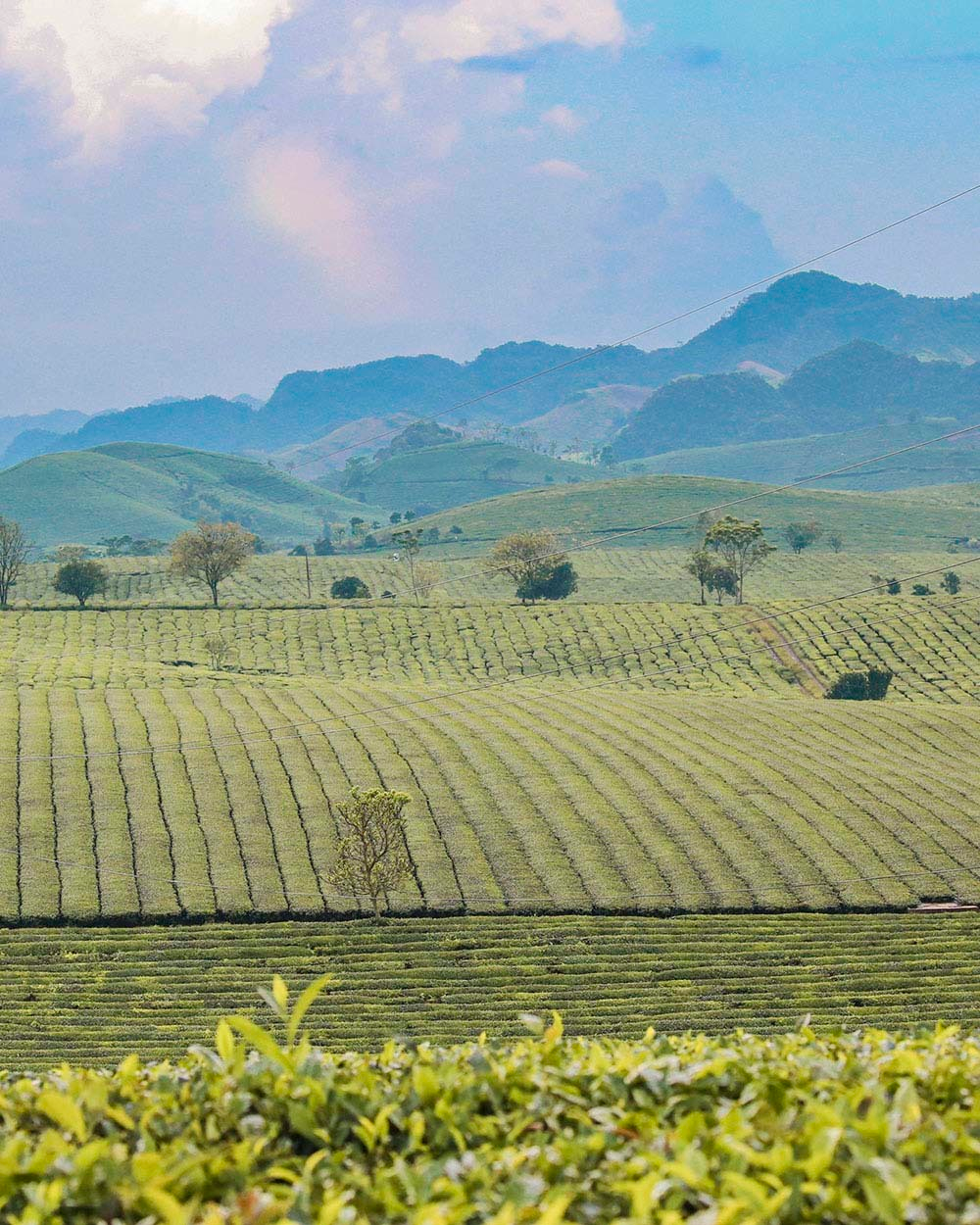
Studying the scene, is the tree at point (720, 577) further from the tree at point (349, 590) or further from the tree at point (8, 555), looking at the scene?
the tree at point (8, 555)

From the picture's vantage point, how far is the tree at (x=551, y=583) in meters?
154

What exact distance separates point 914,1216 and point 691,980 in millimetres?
38814

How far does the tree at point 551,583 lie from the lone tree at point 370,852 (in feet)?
330

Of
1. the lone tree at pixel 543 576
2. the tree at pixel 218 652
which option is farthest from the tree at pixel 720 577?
the tree at pixel 218 652

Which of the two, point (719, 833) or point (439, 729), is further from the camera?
point (439, 729)

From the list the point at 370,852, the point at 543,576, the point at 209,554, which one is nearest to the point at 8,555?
the point at 209,554

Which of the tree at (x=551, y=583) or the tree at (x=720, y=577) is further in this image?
the tree at (x=720, y=577)

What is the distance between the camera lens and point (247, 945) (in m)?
48.7

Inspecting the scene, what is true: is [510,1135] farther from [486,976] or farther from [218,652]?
[218,652]

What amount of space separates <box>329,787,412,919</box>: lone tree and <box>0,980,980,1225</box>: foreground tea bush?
42.5 meters

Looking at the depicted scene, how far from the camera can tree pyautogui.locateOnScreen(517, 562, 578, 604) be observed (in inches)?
6068

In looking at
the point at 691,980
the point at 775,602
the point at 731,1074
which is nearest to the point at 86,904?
the point at 691,980

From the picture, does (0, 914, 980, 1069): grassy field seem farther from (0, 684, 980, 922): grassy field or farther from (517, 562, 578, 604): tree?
(517, 562, 578, 604): tree

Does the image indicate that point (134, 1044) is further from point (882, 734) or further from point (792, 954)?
point (882, 734)
